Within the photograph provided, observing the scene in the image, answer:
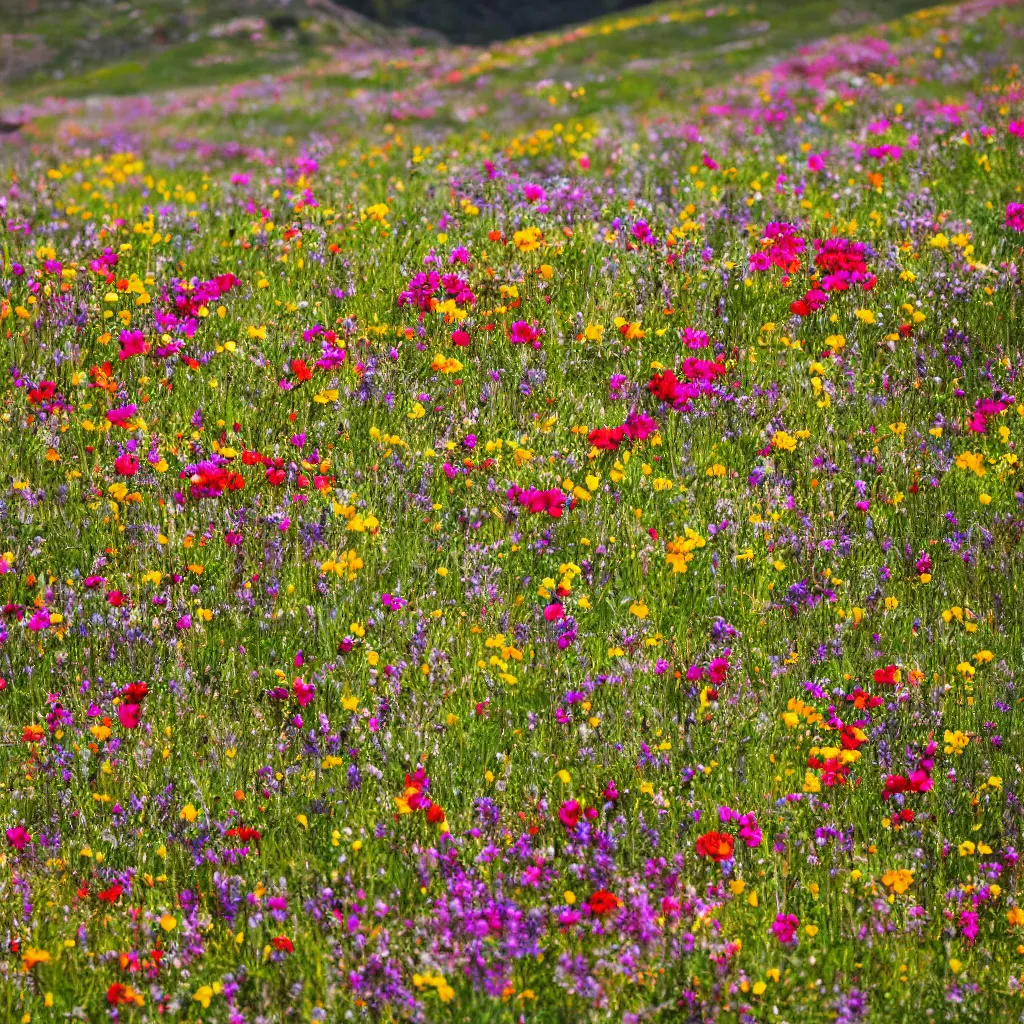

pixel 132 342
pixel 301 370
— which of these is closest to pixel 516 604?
pixel 301 370

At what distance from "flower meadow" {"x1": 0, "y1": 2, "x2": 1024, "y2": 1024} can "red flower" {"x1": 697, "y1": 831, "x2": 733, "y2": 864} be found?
2 cm

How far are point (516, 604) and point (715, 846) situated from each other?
169cm

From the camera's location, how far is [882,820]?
413cm

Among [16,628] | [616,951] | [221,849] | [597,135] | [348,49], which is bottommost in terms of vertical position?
[616,951]

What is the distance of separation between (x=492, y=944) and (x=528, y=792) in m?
0.71

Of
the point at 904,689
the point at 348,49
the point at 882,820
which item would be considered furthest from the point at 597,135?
the point at 348,49

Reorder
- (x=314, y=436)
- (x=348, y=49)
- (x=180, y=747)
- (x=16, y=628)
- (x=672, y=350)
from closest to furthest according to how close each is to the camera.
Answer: (x=180, y=747) → (x=16, y=628) → (x=314, y=436) → (x=672, y=350) → (x=348, y=49)

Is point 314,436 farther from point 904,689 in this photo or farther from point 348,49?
point 348,49

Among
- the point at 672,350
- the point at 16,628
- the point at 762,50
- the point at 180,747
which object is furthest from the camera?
the point at 762,50

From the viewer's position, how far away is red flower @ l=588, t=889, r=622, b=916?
3.74 m

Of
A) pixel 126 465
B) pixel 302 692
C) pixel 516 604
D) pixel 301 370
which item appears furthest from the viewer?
pixel 301 370

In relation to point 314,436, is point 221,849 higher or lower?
lower

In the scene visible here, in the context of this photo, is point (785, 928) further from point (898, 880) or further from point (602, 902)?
point (602, 902)

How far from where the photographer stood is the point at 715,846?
12.9 feet
